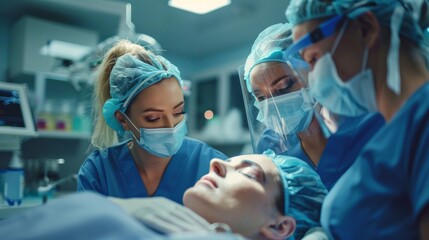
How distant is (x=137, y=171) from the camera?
5.49 ft

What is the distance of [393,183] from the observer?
860 millimetres

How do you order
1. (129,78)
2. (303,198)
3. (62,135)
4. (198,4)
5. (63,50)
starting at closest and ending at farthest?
(303,198)
(129,78)
(62,135)
(63,50)
(198,4)

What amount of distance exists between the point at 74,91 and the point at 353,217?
2.66 meters

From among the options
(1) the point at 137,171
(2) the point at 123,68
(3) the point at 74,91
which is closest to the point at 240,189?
(1) the point at 137,171

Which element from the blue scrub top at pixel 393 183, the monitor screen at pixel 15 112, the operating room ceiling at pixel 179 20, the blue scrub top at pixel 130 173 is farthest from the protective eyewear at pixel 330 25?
the operating room ceiling at pixel 179 20

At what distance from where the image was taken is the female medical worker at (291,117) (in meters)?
1.38

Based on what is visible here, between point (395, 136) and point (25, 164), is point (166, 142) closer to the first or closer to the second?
point (395, 136)

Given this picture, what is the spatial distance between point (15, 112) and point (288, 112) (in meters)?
1.65

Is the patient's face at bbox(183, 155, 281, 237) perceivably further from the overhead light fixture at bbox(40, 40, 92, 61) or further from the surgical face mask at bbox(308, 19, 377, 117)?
the overhead light fixture at bbox(40, 40, 92, 61)

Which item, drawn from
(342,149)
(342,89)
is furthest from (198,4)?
(342,89)

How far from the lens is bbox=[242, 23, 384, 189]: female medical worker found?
1382mm

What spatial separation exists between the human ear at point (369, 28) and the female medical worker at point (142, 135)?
0.86 metres

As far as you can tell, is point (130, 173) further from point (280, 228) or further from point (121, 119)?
point (280, 228)

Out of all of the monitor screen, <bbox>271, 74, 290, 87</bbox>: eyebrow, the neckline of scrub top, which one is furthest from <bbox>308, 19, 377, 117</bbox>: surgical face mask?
the monitor screen
